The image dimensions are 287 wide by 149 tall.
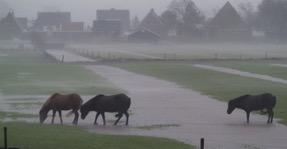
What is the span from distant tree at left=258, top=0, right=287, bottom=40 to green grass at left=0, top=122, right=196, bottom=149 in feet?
438

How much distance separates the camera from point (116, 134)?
1972cm

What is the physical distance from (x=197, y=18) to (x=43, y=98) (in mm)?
138651

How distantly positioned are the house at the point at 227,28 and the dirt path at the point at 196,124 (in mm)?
122704

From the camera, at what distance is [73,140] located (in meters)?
17.4

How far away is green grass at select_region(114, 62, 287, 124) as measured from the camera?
32.2m

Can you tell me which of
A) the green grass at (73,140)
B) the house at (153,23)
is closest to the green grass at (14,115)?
the green grass at (73,140)

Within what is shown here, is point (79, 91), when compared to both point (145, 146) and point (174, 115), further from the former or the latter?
point (145, 146)

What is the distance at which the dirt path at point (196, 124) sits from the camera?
1892 centimetres

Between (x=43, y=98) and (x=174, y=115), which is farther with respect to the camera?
(x=43, y=98)

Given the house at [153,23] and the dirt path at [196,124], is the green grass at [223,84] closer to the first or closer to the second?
the dirt path at [196,124]

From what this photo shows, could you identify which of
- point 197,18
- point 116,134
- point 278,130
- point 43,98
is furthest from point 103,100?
point 197,18

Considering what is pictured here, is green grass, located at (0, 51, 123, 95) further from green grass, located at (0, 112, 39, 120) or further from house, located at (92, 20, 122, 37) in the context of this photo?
house, located at (92, 20, 122, 37)

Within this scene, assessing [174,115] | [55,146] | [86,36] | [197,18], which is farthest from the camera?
[86,36]

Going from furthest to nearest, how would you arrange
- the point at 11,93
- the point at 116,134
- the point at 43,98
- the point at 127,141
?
1. the point at 11,93
2. the point at 43,98
3. the point at 116,134
4. the point at 127,141
